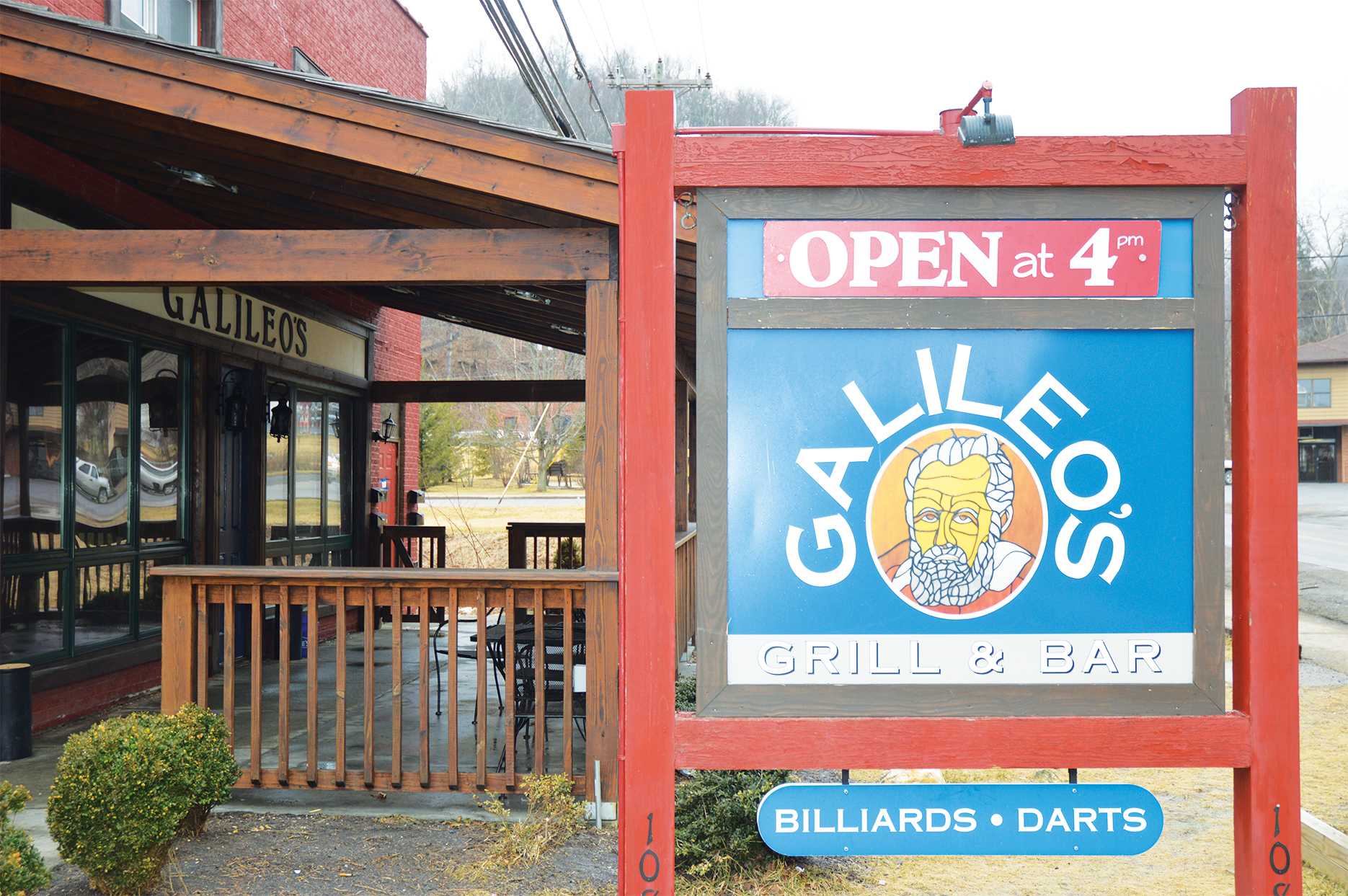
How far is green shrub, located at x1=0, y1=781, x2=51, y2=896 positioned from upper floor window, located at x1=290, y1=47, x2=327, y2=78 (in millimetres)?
8683

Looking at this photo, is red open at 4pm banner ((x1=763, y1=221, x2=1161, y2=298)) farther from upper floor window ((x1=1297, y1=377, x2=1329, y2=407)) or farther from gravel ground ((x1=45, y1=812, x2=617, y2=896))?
upper floor window ((x1=1297, y1=377, x2=1329, y2=407))

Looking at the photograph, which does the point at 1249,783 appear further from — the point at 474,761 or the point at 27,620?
the point at 27,620

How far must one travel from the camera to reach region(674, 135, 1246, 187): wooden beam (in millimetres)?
2324

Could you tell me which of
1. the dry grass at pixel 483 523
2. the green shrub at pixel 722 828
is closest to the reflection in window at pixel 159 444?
the green shrub at pixel 722 828

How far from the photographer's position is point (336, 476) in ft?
35.1

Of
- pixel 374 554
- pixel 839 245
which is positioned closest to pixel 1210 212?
pixel 839 245

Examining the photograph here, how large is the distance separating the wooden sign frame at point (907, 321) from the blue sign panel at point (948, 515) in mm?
24

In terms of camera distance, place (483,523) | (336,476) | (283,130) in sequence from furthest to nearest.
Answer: (483,523) → (336,476) → (283,130)

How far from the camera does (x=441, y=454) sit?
1022 inches

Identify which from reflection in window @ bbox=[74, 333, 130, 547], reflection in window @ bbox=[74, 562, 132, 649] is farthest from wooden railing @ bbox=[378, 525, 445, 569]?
reflection in window @ bbox=[74, 333, 130, 547]

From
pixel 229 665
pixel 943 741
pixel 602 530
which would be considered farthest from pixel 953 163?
pixel 229 665

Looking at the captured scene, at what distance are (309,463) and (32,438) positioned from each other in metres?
3.77

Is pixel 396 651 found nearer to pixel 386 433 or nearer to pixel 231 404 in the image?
pixel 231 404

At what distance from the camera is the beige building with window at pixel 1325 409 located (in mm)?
42969
